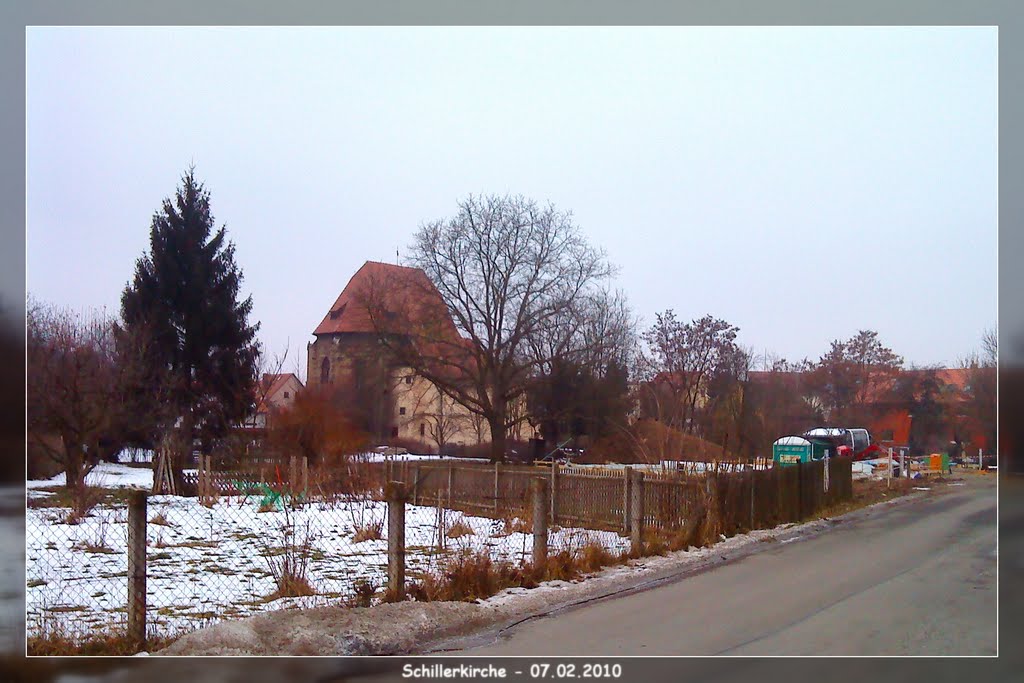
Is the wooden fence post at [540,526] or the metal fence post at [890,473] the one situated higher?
the wooden fence post at [540,526]

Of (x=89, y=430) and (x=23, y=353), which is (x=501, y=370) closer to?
(x=89, y=430)

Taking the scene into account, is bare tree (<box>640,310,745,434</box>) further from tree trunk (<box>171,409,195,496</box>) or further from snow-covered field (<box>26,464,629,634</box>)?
tree trunk (<box>171,409,195,496</box>)

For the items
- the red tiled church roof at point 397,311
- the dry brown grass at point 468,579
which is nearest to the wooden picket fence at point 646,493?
the dry brown grass at point 468,579

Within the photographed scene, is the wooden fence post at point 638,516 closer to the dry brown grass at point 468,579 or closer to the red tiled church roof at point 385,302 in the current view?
the dry brown grass at point 468,579

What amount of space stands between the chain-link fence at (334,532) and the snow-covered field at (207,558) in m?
0.04

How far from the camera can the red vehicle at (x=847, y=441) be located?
3648cm

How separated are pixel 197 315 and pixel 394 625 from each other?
28.6 m

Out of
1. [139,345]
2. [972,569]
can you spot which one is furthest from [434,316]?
[972,569]

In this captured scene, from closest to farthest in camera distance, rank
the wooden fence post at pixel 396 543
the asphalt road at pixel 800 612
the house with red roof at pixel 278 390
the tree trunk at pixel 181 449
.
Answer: the asphalt road at pixel 800 612, the wooden fence post at pixel 396 543, the house with red roof at pixel 278 390, the tree trunk at pixel 181 449

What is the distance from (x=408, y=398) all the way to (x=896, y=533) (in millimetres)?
18729

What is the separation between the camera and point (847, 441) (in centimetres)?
3978

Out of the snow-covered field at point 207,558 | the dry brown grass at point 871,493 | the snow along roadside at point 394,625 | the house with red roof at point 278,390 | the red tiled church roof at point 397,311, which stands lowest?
the dry brown grass at point 871,493

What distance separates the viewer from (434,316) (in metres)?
38.1

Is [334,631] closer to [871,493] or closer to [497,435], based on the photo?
[871,493]
